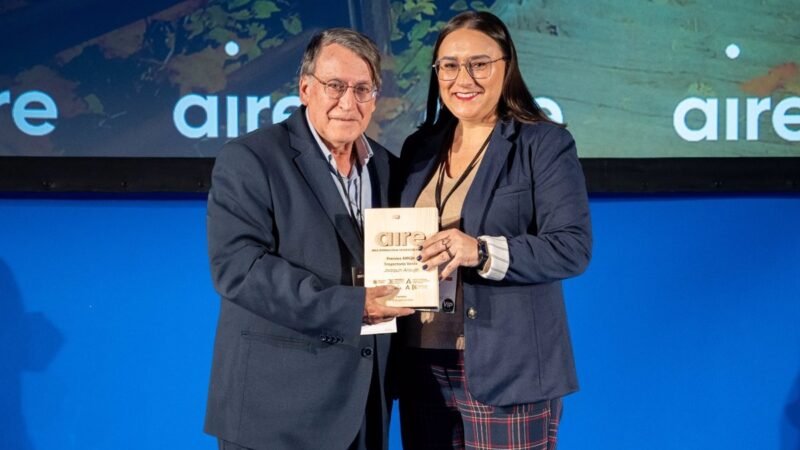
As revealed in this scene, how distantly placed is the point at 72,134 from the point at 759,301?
2.53 metres

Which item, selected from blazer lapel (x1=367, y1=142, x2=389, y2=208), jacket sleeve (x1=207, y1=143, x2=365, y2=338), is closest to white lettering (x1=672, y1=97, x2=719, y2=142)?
blazer lapel (x1=367, y1=142, x2=389, y2=208)

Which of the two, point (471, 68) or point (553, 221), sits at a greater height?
point (471, 68)

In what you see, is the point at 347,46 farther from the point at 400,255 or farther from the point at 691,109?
the point at 691,109

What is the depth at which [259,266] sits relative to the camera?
1.94 metres

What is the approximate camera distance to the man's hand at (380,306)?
77.5 inches

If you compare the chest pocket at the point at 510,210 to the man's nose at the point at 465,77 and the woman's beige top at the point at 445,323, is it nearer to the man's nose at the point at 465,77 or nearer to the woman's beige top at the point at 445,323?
the woman's beige top at the point at 445,323

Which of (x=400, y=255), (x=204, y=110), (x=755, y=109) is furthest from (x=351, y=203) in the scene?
(x=755, y=109)

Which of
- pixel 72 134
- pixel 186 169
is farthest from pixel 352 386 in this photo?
pixel 72 134

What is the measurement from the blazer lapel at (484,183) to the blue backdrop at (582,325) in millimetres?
1279

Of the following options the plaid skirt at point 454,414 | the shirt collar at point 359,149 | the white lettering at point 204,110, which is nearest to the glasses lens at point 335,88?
the shirt collar at point 359,149

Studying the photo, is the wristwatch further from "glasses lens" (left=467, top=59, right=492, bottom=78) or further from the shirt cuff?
"glasses lens" (left=467, top=59, right=492, bottom=78)

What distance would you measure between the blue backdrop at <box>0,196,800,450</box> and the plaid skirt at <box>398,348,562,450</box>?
4.09ft

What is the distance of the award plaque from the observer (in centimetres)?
199

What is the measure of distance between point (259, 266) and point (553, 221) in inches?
26.4
